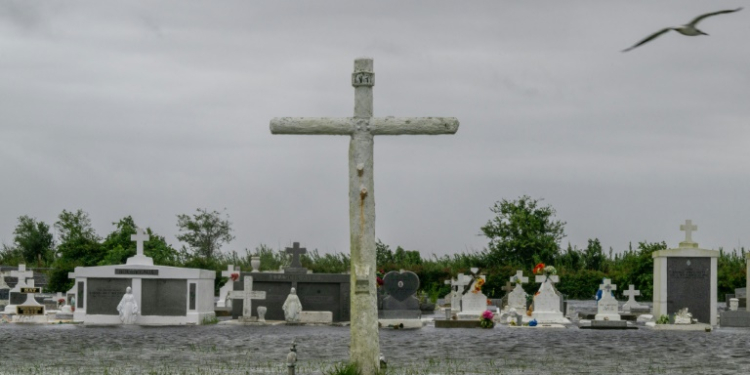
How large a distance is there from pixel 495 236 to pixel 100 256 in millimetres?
20207

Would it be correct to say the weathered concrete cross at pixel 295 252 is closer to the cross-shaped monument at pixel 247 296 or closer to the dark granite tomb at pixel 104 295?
the cross-shaped monument at pixel 247 296

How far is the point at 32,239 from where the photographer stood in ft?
212

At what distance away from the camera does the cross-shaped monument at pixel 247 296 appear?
1368 inches

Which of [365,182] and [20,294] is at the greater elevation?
[365,182]

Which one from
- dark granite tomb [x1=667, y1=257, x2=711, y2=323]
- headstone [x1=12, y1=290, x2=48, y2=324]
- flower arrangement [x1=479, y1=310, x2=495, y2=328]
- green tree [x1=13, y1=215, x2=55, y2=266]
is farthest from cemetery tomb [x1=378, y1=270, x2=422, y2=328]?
green tree [x1=13, y1=215, x2=55, y2=266]

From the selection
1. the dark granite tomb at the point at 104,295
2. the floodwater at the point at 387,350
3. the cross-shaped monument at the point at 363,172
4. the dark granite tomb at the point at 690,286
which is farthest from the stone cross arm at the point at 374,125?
the dark granite tomb at the point at 690,286

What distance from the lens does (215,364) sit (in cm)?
1994

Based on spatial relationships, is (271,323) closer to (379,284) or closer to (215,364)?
(379,284)

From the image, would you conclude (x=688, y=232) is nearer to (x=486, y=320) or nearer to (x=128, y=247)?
(x=486, y=320)

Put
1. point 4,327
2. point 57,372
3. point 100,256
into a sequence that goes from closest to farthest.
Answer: point 57,372, point 4,327, point 100,256

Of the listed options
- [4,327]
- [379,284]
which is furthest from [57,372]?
[379,284]

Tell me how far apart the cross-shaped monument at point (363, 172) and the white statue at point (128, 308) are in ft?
61.3

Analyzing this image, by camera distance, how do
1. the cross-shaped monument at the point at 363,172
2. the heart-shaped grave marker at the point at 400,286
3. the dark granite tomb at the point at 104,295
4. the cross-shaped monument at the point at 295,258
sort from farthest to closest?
the cross-shaped monument at the point at 295,258, the heart-shaped grave marker at the point at 400,286, the dark granite tomb at the point at 104,295, the cross-shaped monument at the point at 363,172

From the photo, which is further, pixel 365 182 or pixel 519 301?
pixel 519 301
